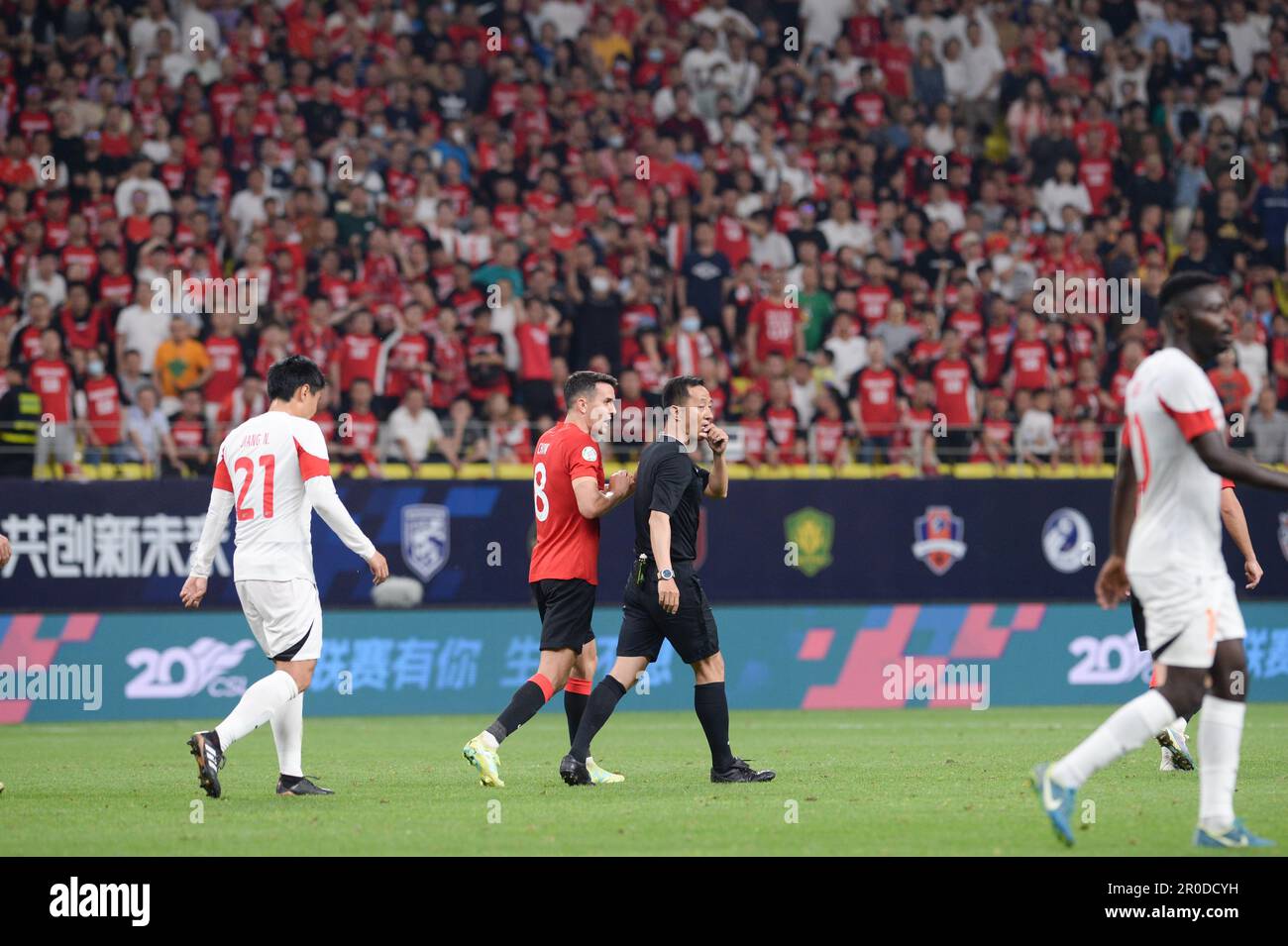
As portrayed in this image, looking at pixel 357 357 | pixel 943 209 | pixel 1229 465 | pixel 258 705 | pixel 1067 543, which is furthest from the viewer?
pixel 943 209

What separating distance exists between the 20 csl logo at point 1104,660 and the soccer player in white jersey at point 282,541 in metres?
10.9

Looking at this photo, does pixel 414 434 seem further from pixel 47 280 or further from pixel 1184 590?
pixel 1184 590

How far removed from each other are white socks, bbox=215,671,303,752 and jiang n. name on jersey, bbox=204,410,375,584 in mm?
578

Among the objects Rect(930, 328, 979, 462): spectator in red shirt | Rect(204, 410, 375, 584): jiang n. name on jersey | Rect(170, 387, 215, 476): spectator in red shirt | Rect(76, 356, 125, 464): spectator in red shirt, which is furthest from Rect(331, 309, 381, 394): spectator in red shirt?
Rect(204, 410, 375, 584): jiang n. name on jersey

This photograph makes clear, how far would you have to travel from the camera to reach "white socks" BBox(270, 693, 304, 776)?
32.8 ft

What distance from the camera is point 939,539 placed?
62.6 feet

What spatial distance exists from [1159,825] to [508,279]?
44.6 ft

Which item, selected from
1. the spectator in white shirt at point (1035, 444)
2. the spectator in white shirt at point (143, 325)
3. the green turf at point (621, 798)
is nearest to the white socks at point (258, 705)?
the green turf at point (621, 798)

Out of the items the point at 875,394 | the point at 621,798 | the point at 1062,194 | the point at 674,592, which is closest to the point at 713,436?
the point at 674,592

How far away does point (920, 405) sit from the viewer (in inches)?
803

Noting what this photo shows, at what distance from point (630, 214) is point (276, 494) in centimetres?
1315

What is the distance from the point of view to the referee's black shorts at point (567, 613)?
10.6m
